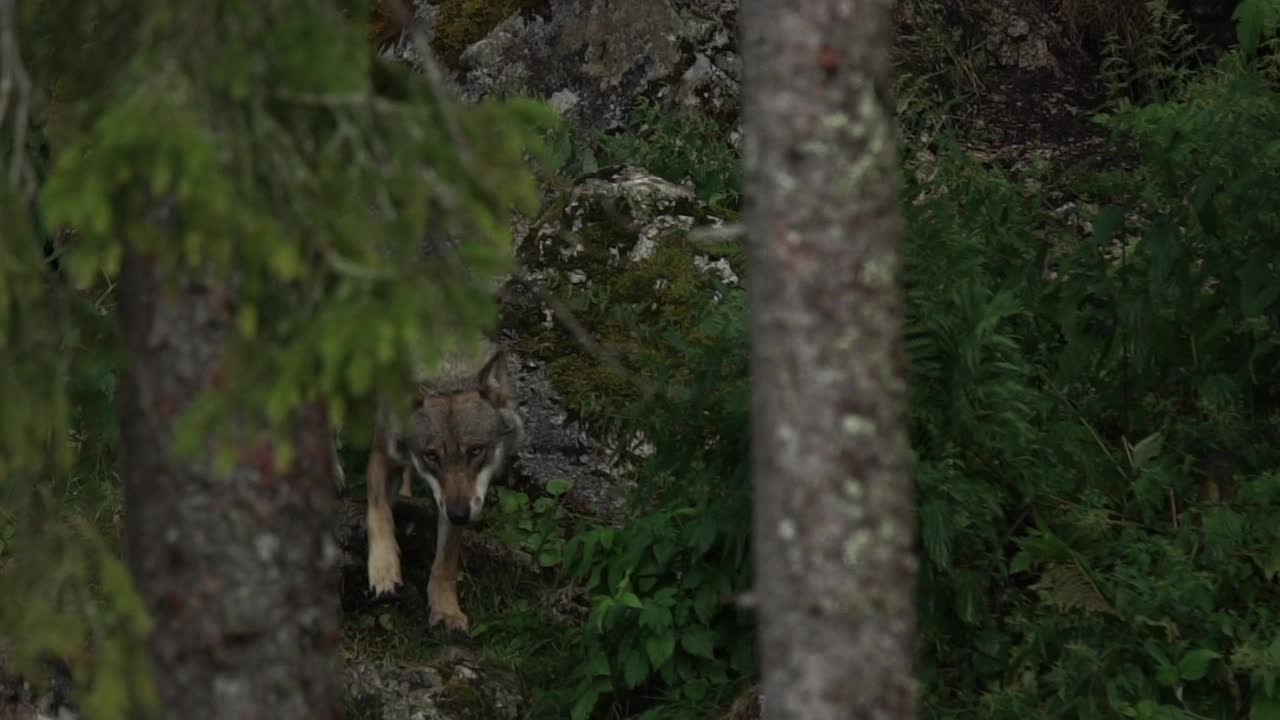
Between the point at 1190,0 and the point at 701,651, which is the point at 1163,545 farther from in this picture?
the point at 1190,0

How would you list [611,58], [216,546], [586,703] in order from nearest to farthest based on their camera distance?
[216,546]
[586,703]
[611,58]

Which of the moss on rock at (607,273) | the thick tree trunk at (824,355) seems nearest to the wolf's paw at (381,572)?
the moss on rock at (607,273)

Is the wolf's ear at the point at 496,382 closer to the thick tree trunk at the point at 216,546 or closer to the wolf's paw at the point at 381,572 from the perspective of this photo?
the wolf's paw at the point at 381,572

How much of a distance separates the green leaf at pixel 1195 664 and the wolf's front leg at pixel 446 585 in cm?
352

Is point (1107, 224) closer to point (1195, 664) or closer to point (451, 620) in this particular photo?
point (1195, 664)

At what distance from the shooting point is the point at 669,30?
12141 millimetres

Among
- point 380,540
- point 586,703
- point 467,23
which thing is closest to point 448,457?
point 380,540

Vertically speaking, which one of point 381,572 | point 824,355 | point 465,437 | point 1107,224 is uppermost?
point 824,355

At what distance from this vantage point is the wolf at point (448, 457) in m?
8.63

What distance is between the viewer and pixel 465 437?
28.8ft

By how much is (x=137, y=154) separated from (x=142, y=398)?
71 cm

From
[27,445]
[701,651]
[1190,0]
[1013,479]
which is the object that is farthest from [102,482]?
[1190,0]

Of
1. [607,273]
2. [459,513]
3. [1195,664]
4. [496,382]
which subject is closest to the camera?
[1195,664]

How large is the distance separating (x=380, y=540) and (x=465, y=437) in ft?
2.17
